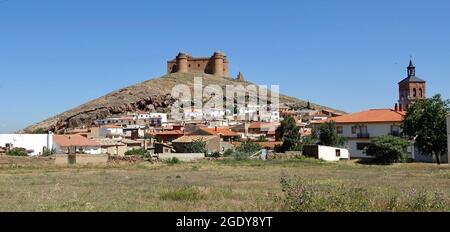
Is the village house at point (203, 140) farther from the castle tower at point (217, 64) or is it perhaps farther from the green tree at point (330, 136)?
the castle tower at point (217, 64)

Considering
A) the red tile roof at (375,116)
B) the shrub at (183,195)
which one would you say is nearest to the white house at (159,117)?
the red tile roof at (375,116)

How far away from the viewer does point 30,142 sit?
64750 millimetres

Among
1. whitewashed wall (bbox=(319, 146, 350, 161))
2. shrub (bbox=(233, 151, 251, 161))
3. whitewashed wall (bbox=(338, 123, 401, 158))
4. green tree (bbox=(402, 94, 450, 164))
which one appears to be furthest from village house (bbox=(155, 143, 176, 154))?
green tree (bbox=(402, 94, 450, 164))

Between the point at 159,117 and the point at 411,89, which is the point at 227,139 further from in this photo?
the point at 159,117

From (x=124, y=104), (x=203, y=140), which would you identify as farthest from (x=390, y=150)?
(x=124, y=104)

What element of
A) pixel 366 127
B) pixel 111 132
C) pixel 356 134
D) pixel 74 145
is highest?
pixel 111 132

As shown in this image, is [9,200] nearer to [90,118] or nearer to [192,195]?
[192,195]

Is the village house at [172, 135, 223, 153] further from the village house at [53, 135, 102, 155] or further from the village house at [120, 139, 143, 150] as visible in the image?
the village house at [120, 139, 143, 150]

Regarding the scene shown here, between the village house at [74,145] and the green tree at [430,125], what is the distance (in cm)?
3671

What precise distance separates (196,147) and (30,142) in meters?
20.2

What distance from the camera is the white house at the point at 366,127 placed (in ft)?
188

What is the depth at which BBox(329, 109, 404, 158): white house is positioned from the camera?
188ft

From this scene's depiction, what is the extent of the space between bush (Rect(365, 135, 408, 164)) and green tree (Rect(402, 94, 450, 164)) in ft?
4.67
